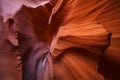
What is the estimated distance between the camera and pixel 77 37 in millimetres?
601

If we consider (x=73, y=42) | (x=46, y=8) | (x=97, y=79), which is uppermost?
(x=46, y=8)

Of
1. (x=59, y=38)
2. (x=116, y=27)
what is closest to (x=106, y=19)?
(x=116, y=27)

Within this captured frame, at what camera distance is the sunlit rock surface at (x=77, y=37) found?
0.59m

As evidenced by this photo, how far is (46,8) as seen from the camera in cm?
71

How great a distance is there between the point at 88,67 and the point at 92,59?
2 cm

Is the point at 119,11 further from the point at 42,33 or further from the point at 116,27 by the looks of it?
the point at 42,33

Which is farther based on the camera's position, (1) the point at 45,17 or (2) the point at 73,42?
(1) the point at 45,17

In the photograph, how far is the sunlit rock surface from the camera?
1.95 ft

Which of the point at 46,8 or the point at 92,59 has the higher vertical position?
the point at 46,8

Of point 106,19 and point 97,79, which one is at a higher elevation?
point 106,19

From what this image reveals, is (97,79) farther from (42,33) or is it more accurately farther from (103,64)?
(42,33)

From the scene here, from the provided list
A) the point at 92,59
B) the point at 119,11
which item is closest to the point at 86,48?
the point at 92,59

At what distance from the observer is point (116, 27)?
614 millimetres

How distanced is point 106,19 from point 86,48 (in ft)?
0.32
